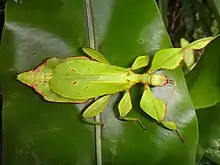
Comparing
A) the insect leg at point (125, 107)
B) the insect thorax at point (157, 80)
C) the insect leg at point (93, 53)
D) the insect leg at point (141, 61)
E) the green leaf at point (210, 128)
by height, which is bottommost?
the green leaf at point (210, 128)

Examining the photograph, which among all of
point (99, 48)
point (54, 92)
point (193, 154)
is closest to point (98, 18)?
point (99, 48)

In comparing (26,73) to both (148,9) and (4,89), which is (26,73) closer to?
(4,89)

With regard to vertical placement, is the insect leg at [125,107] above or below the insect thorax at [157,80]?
below

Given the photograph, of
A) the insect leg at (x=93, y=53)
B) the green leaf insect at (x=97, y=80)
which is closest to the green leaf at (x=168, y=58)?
the green leaf insect at (x=97, y=80)

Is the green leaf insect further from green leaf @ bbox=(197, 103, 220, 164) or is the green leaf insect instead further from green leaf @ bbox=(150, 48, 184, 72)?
green leaf @ bbox=(197, 103, 220, 164)

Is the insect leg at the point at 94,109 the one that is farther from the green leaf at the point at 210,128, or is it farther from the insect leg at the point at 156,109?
the green leaf at the point at 210,128

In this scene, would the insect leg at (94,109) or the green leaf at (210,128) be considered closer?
the insect leg at (94,109)
